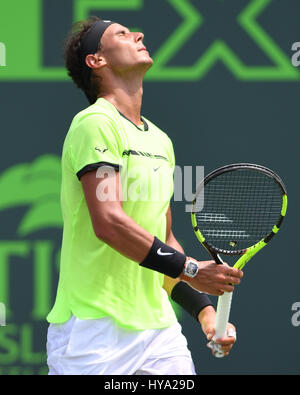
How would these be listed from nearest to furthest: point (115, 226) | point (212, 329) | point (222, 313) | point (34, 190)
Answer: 1. point (115, 226)
2. point (222, 313)
3. point (212, 329)
4. point (34, 190)

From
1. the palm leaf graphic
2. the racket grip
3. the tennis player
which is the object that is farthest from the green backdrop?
the racket grip

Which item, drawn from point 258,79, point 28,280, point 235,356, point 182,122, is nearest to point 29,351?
point 28,280

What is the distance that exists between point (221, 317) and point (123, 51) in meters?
1.06

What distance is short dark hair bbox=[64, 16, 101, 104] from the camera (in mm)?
3191

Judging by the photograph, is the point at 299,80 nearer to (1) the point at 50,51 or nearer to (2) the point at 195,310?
(1) the point at 50,51

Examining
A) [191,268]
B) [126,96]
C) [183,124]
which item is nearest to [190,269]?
[191,268]

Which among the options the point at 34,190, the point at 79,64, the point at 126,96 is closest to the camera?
the point at 126,96

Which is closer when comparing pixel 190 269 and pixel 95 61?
pixel 190 269

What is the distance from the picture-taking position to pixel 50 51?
13.7 feet

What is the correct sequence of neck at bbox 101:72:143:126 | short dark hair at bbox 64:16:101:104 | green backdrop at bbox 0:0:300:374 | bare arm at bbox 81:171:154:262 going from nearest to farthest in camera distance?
1. bare arm at bbox 81:171:154:262
2. neck at bbox 101:72:143:126
3. short dark hair at bbox 64:16:101:104
4. green backdrop at bbox 0:0:300:374

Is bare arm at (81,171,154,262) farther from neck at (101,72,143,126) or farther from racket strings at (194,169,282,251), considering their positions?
neck at (101,72,143,126)

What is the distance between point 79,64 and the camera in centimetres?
323

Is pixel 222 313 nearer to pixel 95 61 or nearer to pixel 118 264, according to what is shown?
pixel 118 264

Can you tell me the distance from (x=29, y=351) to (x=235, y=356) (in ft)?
3.50
